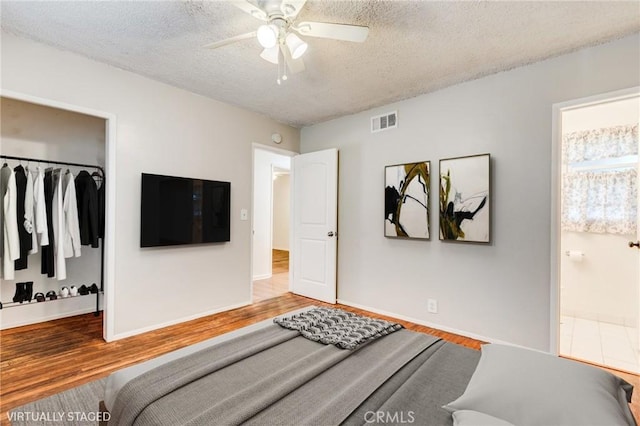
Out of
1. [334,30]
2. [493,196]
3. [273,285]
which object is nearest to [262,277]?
[273,285]

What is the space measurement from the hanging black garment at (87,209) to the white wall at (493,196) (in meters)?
2.89

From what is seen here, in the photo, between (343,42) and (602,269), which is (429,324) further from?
(343,42)

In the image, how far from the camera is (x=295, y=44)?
6.57 ft

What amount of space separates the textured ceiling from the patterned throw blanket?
6.57ft

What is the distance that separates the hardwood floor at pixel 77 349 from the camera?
2047mm

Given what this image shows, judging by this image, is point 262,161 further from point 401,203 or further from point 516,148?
point 516,148

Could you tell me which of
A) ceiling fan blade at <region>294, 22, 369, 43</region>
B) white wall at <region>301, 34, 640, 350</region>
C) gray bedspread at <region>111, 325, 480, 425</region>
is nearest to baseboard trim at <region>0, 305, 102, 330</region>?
gray bedspread at <region>111, 325, 480, 425</region>

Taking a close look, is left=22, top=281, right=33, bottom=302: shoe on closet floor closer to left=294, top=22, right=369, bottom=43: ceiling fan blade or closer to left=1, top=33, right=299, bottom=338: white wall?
left=1, top=33, right=299, bottom=338: white wall

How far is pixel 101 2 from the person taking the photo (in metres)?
1.92

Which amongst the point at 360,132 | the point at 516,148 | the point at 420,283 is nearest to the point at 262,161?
the point at 360,132

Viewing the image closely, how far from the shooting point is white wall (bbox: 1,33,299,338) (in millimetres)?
2529

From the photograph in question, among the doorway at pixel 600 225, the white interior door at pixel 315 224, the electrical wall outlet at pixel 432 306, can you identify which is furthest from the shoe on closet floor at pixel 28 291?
the doorway at pixel 600 225

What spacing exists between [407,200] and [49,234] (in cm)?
360

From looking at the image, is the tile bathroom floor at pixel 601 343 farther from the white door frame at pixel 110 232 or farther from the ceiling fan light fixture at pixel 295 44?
the white door frame at pixel 110 232
